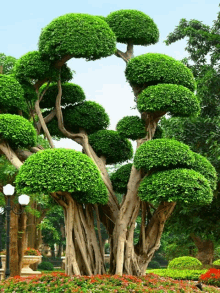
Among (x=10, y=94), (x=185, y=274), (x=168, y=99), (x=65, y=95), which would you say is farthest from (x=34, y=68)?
(x=185, y=274)

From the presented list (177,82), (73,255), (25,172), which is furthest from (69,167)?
(177,82)

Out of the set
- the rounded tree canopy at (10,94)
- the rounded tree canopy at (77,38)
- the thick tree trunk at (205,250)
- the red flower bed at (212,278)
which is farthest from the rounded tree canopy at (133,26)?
the thick tree trunk at (205,250)

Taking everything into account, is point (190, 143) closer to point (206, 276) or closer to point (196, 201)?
point (206, 276)

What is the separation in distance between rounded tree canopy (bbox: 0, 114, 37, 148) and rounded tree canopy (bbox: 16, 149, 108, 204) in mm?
620

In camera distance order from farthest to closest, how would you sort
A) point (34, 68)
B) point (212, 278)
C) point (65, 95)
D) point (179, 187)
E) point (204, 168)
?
point (212, 278) < point (65, 95) < point (34, 68) < point (204, 168) < point (179, 187)

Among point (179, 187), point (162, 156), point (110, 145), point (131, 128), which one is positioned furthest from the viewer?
point (110, 145)

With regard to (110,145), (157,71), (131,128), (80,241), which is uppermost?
(157,71)

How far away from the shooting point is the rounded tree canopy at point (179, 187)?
26.2 ft

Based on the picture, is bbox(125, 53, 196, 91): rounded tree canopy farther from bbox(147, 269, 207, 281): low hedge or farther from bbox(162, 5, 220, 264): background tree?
bbox(147, 269, 207, 281): low hedge

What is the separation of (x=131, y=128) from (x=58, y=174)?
7.89 ft

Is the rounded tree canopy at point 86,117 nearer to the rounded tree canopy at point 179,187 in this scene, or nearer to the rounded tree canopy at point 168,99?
the rounded tree canopy at point 168,99

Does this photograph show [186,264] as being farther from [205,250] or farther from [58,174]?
[58,174]

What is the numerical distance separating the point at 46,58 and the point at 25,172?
270 centimetres

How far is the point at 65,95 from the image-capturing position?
1017cm
